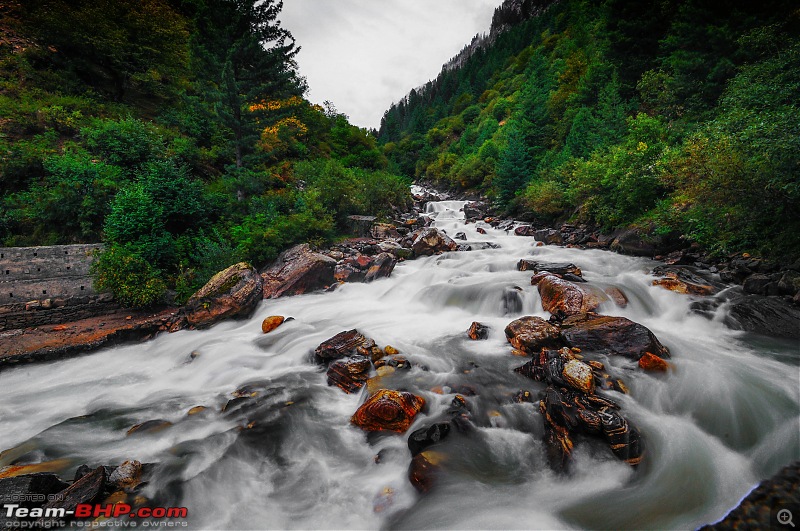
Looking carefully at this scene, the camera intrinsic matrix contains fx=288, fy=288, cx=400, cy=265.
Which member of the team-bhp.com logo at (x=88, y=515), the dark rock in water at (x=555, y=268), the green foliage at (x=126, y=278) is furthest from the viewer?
the dark rock in water at (x=555, y=268)

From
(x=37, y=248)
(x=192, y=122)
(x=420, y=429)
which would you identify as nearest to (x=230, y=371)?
(x=420, y=429)

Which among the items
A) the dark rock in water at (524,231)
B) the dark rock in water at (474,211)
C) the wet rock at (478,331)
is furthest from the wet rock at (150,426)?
the dark rock in water at (474,211)

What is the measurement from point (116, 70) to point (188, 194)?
14380mm

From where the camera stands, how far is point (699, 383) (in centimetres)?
532

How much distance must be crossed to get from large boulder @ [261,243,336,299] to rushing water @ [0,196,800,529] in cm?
278

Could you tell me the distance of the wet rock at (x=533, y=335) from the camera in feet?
21.3

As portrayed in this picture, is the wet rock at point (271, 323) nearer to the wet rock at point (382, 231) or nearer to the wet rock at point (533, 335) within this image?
the wet rock at point (533, 335)

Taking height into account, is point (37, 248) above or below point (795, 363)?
above

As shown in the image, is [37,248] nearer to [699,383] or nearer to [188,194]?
[188,194]

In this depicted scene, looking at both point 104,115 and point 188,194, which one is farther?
point 104,115

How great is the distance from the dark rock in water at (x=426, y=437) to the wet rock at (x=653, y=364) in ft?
13.6

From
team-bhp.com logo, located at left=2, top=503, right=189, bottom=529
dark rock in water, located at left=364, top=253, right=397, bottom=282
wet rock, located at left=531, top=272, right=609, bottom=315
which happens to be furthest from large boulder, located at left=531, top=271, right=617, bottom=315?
team-bhp.com logo, located at left=2, top=503, right=189, bottom=529

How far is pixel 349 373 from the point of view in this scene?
613 centimetres

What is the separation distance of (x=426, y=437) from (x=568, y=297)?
5825 mm
